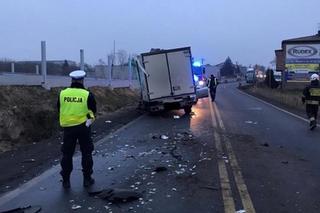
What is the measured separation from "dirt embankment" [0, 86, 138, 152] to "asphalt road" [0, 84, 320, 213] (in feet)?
7.04

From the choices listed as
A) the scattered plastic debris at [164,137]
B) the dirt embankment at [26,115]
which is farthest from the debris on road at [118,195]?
the scattered plastic debris at [164,137]

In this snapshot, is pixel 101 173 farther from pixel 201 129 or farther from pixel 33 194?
pixel 201 129

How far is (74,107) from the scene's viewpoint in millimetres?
8625

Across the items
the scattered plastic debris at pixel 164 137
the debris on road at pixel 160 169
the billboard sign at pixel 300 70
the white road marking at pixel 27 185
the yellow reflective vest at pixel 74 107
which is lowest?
the white road marking at pixel 27 185

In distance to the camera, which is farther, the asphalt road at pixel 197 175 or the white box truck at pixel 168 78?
the white box truck at pixel 168 78

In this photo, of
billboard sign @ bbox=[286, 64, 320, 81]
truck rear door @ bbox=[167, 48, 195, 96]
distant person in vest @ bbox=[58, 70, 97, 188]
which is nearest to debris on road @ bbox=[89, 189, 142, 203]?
distant person in vest @ bbox=[58, 70, 97, 188]

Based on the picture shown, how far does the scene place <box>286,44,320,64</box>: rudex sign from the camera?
189 feet

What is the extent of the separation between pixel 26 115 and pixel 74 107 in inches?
313

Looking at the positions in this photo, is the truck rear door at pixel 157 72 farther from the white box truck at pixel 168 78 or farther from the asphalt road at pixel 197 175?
the asphalt road at pixel 197 175

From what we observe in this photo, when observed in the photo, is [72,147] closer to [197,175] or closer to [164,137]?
[197,175]

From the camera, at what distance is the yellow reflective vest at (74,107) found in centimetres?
862

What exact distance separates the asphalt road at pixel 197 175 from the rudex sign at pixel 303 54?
43.0 metres

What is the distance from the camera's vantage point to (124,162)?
1089 centimetres

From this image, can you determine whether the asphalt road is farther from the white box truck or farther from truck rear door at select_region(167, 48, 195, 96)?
truck rear door at select_region(167, 48, 195, 96)
